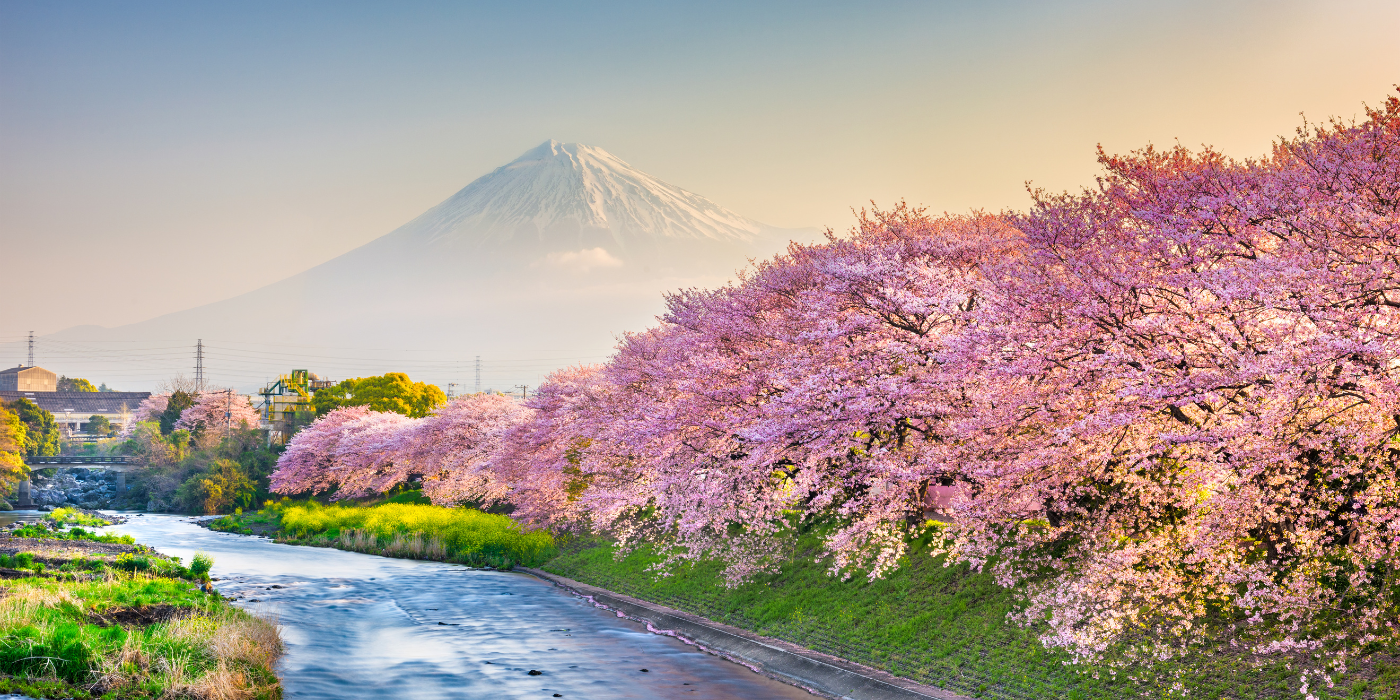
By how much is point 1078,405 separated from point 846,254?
8559mm

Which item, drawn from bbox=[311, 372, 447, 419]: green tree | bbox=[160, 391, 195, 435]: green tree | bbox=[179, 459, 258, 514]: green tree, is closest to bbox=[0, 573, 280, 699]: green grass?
bbox=[179, 459, 258, 514]: green tree

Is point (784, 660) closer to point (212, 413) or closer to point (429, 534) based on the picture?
point (429, 534)

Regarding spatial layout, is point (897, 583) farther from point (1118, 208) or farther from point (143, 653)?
point (143, 653)

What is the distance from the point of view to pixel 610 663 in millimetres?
20172

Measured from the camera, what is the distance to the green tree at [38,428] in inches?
3701

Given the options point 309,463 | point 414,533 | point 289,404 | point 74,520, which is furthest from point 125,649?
point 289,404

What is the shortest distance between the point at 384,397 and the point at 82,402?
381 feet

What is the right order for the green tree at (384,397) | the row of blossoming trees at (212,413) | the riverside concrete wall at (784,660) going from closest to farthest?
the riverside concrete wall at (784,660), the row of blossoming trees at (212,413), the green tree at (384,397)

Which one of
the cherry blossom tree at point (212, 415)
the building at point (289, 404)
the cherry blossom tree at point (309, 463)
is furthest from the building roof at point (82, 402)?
the cherry blossom tree at point (309, 463)

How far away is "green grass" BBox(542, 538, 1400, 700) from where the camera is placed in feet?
40.4

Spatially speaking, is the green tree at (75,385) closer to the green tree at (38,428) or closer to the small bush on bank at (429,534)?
the green tree at (38,428)

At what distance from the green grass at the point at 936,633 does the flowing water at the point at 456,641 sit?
1.80 meters

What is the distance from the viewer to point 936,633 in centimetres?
1705

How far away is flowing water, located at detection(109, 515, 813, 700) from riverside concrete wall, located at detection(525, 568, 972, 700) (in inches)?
13.8
